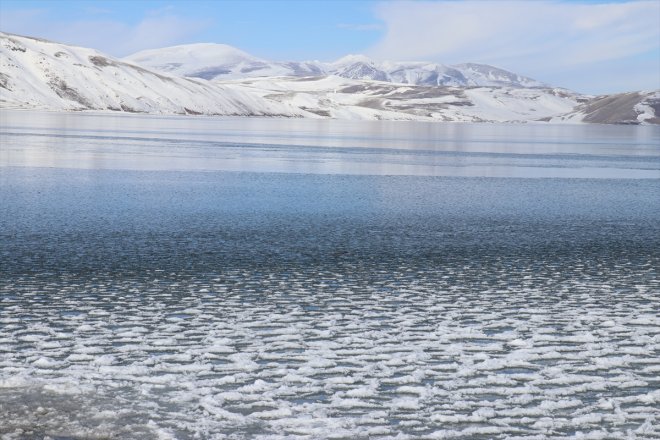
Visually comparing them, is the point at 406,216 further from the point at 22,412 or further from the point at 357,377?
the point at 22,412

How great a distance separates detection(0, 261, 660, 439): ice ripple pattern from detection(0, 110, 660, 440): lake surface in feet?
0.15

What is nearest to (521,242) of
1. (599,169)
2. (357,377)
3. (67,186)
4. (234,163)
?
(357,377)

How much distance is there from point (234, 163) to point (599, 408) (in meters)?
43.6

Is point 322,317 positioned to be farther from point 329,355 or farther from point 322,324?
point 329,355

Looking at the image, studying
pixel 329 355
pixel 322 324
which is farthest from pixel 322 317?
pixel 329 355

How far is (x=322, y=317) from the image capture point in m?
15.0

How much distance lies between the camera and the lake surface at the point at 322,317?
1016cm

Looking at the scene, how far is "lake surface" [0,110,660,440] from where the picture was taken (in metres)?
10.2

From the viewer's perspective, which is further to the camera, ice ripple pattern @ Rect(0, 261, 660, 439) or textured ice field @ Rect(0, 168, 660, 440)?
textured ice field @ Rect(0, 168, 660, 440)

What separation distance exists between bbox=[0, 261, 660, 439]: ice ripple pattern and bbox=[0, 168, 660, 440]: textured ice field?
5 cm

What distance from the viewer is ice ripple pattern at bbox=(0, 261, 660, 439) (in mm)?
9898

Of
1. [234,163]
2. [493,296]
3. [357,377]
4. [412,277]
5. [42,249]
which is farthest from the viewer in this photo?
[234,163]

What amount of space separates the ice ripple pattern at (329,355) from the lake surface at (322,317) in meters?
0.05

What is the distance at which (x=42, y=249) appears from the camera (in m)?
20.4
